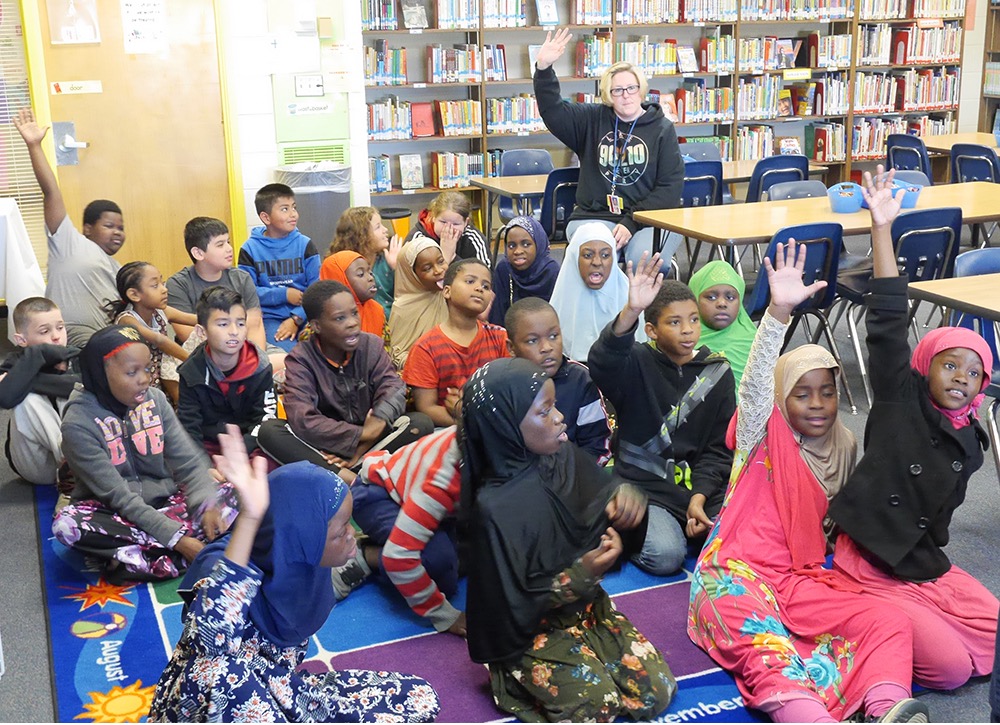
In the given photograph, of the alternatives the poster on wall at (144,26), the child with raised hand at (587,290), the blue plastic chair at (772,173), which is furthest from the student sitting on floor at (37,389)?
the blue plastic chair at (772,173)

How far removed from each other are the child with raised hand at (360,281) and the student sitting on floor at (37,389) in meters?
1.05

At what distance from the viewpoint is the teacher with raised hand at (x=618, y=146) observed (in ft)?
16.5

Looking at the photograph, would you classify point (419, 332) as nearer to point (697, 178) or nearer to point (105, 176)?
point (697, 178)

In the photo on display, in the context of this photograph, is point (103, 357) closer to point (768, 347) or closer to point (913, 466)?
point (768, 347)

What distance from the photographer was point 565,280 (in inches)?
155

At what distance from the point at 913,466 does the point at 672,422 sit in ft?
2.65

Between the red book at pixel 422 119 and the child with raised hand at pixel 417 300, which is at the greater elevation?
the red book at pixel 422 119

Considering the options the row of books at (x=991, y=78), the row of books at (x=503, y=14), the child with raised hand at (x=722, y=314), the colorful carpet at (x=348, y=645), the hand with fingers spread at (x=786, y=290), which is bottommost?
the colorful carpet at (x=348, y=645)

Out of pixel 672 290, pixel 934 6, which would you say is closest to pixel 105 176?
pixel 672 290

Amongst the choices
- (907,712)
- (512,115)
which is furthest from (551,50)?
(907,712)

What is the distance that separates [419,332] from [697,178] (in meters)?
2.50

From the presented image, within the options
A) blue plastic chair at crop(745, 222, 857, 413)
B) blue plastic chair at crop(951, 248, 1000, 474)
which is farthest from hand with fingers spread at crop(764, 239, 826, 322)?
blue plastic chair at crop(745, 222, 857, 413)

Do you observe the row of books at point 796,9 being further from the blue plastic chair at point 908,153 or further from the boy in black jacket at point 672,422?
the boy in black jacket at point 672,422

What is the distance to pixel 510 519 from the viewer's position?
7.34ft
